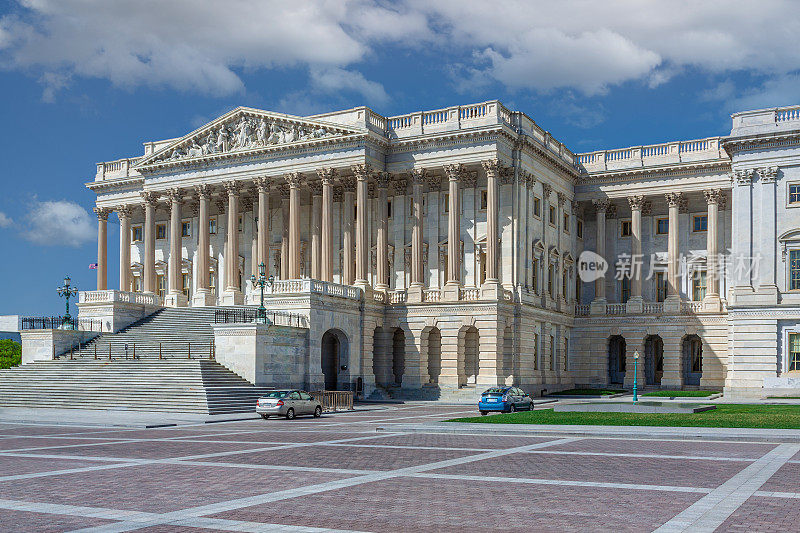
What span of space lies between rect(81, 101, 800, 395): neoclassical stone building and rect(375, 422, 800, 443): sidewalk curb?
21937mm

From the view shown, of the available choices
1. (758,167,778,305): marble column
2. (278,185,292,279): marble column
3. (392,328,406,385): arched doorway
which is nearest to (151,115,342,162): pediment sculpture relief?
(278,185,292,279): marble column

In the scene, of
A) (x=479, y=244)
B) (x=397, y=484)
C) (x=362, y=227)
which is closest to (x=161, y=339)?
(x=362, y=227)

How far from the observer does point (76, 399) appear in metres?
48.1

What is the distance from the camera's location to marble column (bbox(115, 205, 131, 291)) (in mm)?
76312

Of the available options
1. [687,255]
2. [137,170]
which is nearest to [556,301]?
[687,255]

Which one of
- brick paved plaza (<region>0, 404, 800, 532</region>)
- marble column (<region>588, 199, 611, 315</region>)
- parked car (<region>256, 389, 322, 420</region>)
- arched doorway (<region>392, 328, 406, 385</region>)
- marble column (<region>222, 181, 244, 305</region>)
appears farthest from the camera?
marble column (<region>588, 199, 611, 315</region>)

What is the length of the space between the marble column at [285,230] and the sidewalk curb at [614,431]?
37817mm

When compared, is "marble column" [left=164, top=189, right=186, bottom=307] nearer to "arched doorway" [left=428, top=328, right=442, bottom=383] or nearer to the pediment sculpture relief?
the pediment sculpture relief

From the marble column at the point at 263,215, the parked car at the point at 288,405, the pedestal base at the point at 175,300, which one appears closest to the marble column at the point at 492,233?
the marble column at the point at 263,215

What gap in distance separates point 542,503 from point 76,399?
37.8m

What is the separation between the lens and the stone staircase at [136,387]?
45.4 m

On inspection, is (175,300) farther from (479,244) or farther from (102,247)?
(479,244)

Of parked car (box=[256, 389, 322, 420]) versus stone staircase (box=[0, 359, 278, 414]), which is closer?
parked car (box=[256, 389, 322, 420])

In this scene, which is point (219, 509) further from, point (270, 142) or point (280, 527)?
point (270, 142)
